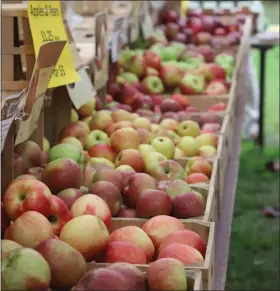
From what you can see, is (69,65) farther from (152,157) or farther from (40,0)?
(152,157)

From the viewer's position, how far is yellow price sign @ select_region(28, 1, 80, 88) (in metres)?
2.21

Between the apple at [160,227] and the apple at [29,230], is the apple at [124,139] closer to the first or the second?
the apple at [160,227]

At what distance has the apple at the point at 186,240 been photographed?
1.73m

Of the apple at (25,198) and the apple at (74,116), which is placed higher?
the apple at (25,198)

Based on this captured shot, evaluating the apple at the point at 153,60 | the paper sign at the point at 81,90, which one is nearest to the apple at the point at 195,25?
the apple at the point at 153,60

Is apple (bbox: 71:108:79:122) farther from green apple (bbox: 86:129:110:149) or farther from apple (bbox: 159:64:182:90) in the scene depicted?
apple (bbox: 159:64:182:90)

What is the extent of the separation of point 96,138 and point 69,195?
2.81 ft

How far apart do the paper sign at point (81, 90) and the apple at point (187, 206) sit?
29.8 inches

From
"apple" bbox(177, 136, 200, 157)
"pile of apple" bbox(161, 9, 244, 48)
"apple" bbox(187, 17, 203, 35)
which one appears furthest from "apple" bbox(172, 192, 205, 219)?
"apple" bbox(187, 17, 203, 35)

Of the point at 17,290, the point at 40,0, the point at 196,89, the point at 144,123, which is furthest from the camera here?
the point at 196,89

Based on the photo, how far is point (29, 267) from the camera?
4.48 feet

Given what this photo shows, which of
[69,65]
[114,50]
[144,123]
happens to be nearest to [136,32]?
[114,50]

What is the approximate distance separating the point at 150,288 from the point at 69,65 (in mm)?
1206

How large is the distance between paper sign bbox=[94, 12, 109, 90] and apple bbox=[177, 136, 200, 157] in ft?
1.65
